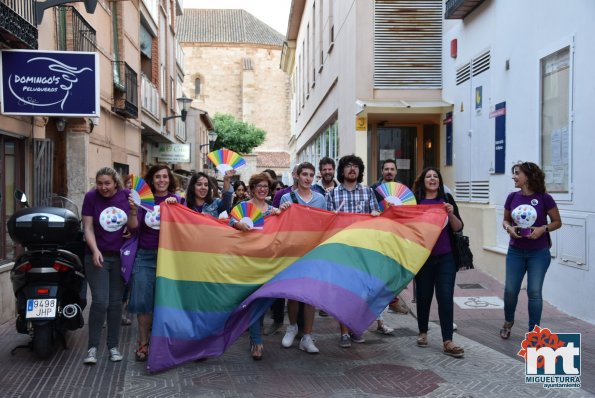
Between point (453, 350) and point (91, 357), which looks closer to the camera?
point (91, 357)

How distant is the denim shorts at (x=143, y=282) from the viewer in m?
6.16

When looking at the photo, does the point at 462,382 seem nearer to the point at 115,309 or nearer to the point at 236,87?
the point at 115,309

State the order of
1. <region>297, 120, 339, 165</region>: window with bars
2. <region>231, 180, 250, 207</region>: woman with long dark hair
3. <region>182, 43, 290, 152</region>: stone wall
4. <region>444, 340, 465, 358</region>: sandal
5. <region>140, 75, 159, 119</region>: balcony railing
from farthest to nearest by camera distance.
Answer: <region>182, 43, 290, 152</region>: stone wall < <region>297, 120, 339, 165</region>: window with bars < <region>140, 75, 159, 119</region>: balcony railing < <region>231, 180, 250, 207</region>: woman with long dark hair < <region>444, 340, 465, 358</region>: sandal

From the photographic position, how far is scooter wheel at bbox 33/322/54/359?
621cm

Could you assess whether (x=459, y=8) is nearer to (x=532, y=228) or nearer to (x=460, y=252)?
(x=532, y=228)

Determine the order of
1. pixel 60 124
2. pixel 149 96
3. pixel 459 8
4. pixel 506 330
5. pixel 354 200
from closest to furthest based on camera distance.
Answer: pixel 354 200
pixel 506 330
pixel 60 124
pixel 459 8
pixel 149 96

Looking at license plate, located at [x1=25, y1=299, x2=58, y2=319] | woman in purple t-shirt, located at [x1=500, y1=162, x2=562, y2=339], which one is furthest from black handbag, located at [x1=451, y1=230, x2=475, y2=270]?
license plate, located at [x1=25, y1=299, x2=58, y2=319]

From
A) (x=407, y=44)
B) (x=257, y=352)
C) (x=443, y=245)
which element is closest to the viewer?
(x=257, y=352)

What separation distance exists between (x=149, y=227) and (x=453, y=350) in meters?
3.20

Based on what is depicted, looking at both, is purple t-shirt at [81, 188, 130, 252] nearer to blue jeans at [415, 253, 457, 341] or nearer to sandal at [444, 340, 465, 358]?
blue jeans at [415, 253, 457, 341]

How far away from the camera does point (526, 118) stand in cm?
1009

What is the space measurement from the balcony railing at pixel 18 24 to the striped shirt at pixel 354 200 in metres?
4.22

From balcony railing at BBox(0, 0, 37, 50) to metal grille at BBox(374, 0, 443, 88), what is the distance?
8346 millimetres

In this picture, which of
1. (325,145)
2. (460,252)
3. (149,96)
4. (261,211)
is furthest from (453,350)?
(325,145)
